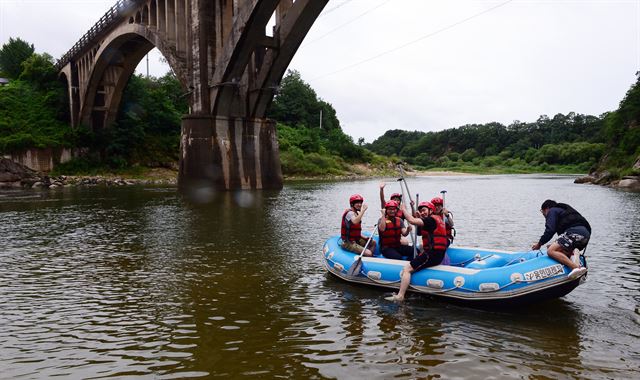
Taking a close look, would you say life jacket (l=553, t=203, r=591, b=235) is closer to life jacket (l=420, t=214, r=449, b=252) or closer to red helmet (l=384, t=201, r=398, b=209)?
life jacket (l=420, t=214, r=449, b=252)

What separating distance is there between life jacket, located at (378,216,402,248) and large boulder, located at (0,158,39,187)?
116 feet

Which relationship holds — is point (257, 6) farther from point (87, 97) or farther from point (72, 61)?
point (72, 61)

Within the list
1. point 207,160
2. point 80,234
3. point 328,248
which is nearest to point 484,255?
point 328,248

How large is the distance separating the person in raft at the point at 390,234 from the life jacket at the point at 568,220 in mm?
2551

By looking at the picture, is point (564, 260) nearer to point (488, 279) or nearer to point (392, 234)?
point (488, 279)

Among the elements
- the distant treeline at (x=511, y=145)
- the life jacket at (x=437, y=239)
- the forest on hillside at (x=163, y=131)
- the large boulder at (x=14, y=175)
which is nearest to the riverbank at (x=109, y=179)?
the large boulder at (x=14, y=175)

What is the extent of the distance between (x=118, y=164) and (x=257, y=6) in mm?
30435

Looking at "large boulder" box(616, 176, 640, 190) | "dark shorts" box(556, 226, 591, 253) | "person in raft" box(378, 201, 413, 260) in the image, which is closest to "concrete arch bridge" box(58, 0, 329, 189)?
"person in raft" box(378, 201, 413, 260)

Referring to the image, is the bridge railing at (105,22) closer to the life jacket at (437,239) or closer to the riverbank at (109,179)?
the riverbank at (109,179)

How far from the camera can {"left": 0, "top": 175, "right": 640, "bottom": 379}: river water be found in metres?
4.93

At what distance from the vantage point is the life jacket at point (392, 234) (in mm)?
8461

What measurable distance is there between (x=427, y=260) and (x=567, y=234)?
77.5 inches

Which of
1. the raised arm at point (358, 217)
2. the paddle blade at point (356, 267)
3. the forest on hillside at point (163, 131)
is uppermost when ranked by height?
the forest on hillside at point (163, 131)

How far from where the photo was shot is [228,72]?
91.5 feet
